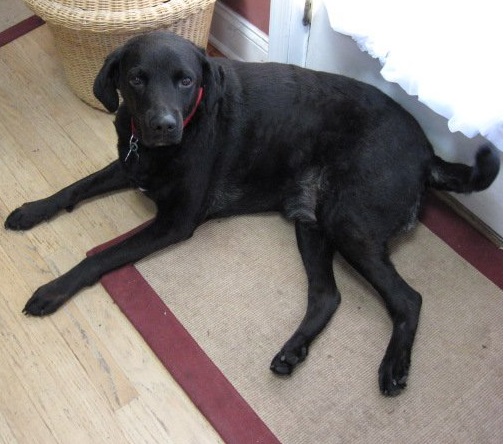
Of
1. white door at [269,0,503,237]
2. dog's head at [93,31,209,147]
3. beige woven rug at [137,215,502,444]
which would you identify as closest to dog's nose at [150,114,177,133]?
dog's head at [93,31,209,147]

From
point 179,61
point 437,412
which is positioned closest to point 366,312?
point 437,412

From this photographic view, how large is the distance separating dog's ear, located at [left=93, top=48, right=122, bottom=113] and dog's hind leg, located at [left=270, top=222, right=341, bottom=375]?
2.16ft

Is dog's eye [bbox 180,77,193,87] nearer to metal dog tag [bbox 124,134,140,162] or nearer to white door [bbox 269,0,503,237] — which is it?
metal dog tag [bbox 124,134,140,162]

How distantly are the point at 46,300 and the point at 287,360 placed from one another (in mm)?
685

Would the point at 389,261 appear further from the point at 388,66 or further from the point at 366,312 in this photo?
the point at 388,66

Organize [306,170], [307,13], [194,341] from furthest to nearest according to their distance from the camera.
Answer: [307,13] < [306,170] < [194,341]

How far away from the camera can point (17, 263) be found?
171 centimetres

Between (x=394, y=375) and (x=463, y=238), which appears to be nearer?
(x=394, y=375)

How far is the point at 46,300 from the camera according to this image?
A: 159 cm

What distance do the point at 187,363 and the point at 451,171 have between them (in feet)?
2.95

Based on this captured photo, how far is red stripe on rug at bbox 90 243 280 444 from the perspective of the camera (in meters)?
1.42

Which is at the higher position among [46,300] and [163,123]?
[163,123]

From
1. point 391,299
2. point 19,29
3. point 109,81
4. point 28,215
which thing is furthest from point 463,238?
point 19,29

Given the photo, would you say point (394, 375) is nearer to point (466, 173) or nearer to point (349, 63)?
point (466, 173)
